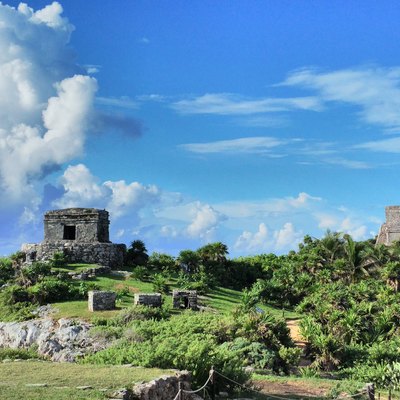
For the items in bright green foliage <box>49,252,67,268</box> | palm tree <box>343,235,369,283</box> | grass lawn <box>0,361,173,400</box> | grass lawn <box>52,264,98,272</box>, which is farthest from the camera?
palm tree <box>343,235,369,283</box>

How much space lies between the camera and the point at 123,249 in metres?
50.0

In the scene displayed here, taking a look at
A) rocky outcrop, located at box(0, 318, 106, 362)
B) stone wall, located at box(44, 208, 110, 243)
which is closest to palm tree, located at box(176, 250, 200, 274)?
stone wall, located at box(44, 208, 110, 243)

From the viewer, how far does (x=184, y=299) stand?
33938mm

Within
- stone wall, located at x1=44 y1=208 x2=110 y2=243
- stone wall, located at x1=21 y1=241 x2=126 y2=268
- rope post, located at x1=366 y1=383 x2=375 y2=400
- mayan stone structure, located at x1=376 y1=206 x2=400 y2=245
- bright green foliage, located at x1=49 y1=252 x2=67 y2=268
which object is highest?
mayan stone structure, located at x1=376 y1=206 x2=400 y2=245

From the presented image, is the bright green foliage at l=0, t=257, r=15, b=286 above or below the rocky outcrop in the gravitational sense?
above

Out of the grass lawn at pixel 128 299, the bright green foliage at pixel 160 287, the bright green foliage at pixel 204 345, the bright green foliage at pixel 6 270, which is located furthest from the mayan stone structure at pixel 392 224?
the bright green foliage at pixel 204 345

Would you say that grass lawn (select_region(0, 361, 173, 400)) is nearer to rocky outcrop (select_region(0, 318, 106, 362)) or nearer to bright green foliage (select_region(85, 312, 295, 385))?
bright green foliage (select_region(85, 312, 295, 385))

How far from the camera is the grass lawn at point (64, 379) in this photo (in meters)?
12.0

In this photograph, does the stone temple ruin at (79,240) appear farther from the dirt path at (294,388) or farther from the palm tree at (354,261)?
the dirt path at (294,388)

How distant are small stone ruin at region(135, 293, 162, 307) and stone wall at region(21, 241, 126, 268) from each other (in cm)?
1632

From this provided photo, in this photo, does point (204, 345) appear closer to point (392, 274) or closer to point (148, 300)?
point (148, 300)

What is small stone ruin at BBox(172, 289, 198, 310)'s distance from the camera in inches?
1320

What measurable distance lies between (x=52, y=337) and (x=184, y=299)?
8.06m

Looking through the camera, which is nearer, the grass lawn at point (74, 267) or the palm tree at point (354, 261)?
the grass lawn at point (74, 267)
